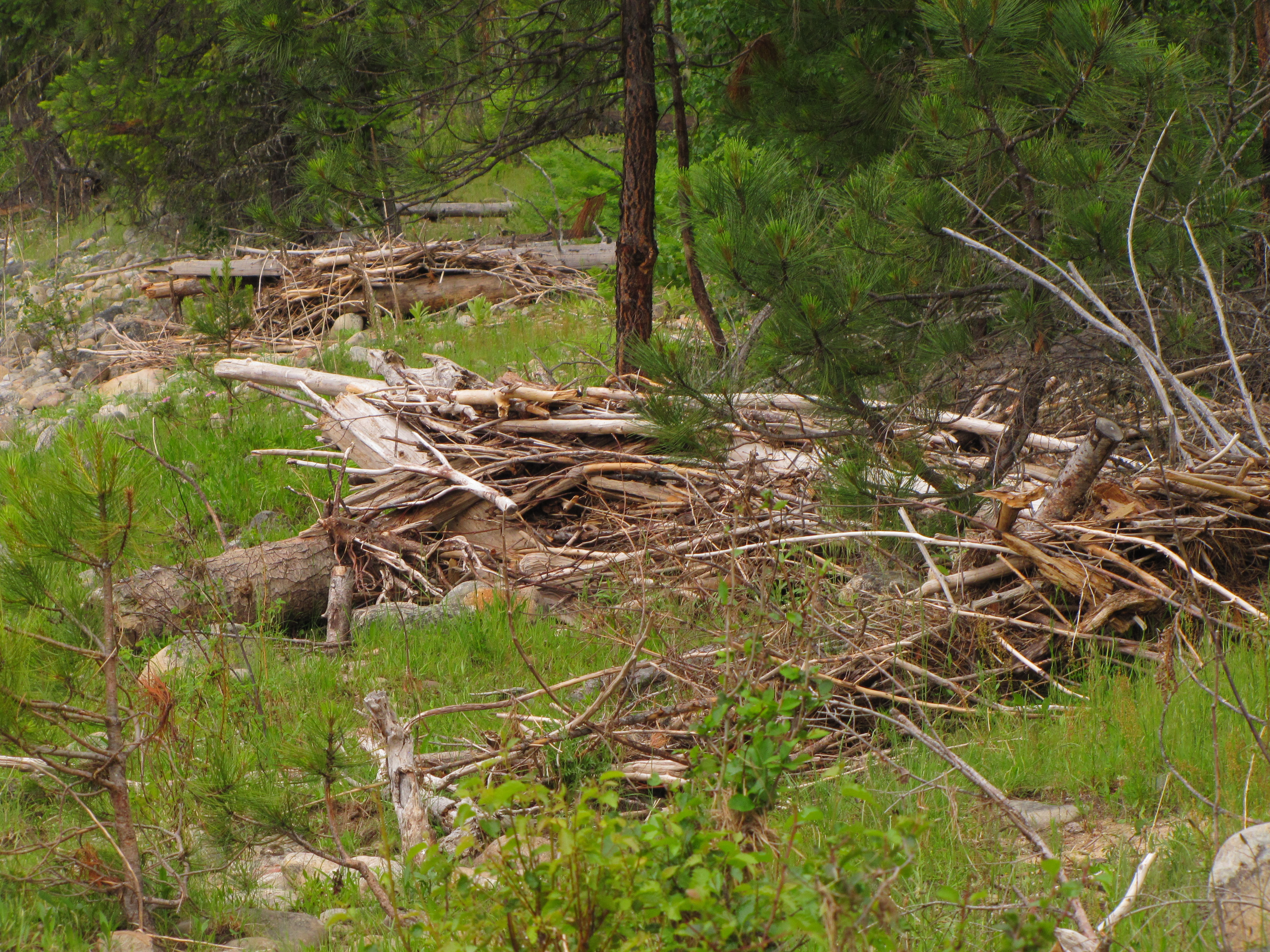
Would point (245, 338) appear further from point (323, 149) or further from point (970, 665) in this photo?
point (970, 665)

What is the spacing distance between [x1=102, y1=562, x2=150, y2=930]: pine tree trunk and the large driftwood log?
202cm

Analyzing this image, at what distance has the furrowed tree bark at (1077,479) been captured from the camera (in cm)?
426

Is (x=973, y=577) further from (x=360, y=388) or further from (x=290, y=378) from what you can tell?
(x=290, y=378)

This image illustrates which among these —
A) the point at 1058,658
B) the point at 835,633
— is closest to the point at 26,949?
the point at 835,633

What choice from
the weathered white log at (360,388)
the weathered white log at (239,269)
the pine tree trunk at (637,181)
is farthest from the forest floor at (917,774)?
the weathered white log at (239,269)

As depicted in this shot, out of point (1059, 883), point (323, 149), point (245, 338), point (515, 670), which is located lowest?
point (245, 338)

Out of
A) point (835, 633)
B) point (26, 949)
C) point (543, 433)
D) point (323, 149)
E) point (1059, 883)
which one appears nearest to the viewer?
point (1059, 883)

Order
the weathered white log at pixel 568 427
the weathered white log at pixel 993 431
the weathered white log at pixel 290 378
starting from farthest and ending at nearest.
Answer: the weathered white log at pixel 290 378 < the weathered white log at pixel 568 427 < the weathered white log at pixel 993 431

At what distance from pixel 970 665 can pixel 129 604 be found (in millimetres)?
3821

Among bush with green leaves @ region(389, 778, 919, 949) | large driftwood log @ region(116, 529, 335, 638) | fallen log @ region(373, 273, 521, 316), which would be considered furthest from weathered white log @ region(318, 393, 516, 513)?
fallen log @ region(373, 273, 521, 316)

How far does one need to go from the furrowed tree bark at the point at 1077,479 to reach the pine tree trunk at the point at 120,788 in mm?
3503

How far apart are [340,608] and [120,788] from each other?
2487 mm

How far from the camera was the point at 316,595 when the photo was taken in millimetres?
5410

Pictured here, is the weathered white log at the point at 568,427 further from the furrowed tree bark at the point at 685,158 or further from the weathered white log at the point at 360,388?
the furrowed tree bark at the point at 685,158
